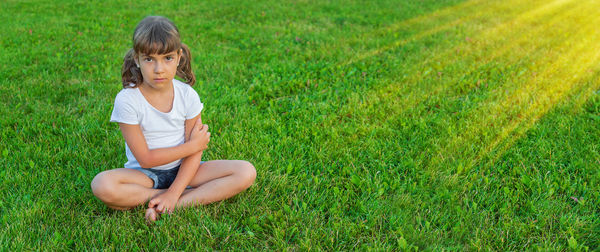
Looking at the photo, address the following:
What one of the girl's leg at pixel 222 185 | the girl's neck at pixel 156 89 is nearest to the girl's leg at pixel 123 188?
the girl's leg at pixel 222 185

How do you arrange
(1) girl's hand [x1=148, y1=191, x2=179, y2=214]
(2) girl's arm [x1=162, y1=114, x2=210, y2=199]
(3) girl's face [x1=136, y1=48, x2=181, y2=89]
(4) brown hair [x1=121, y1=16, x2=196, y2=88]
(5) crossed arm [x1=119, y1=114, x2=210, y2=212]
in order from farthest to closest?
(2) girl's arm [x1=162, y1=114, x2=210, y2=199] → (1) girl's hand [x1=148, y1=191, x2=179, y2=214] → (5) crossed arm [x1=119, y1=114, x2=210, y2=212] → (3) girl's face [x1=136, y1=48, x2=181, y2=89] → (4) brown hair [x1=121, y1=16, x2=196, y2=88]

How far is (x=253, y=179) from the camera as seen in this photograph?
3.32 meters

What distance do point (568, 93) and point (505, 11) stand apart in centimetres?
621

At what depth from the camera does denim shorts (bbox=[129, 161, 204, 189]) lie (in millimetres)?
3307

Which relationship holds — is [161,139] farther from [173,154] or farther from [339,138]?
[339,138]

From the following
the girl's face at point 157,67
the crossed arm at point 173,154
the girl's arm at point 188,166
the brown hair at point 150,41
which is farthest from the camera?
the girl's arm at point 188,166

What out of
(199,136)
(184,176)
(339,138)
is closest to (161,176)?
(184,176)

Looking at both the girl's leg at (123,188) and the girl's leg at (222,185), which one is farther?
the girl's leg at (222,185)

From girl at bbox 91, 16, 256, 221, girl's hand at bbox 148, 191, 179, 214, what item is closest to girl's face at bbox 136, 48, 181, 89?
girl at bbox 91, 16, 256, 221

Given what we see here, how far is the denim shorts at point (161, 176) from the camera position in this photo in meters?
3.31

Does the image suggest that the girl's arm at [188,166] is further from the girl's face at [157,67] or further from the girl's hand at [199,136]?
the girl's face at [157,67]

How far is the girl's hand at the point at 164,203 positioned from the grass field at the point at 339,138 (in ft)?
0.31

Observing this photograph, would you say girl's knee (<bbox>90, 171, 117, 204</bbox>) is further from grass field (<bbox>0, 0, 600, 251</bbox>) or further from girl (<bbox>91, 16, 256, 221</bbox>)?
grass field (<bbox>0, 0, 600, 251</bbox>)

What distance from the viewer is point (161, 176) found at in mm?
3355
